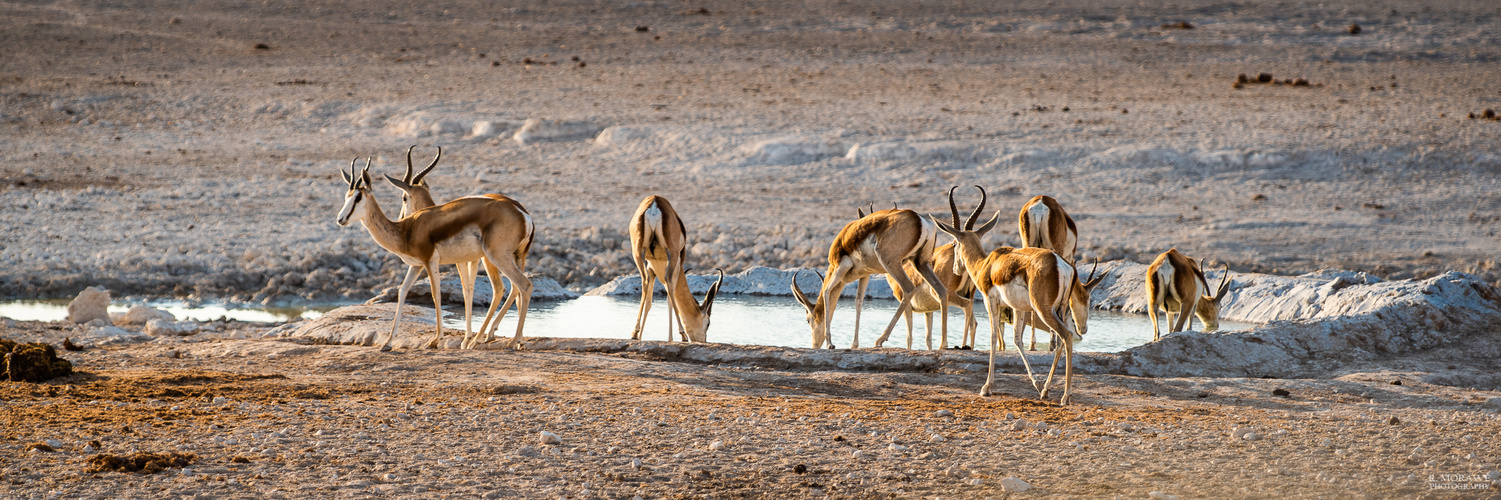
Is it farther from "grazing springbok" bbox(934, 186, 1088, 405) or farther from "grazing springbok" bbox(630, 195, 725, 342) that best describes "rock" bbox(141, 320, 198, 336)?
"grazing springbok" bbox(934, 186, 1088, 405)

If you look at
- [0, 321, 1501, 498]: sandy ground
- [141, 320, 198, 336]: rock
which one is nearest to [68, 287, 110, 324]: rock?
[141, 320, 198, 336]: rock

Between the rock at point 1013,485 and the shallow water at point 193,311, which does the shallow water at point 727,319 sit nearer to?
the shallow water at point 193,311

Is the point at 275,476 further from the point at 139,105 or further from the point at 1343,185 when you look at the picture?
the point at 139,105

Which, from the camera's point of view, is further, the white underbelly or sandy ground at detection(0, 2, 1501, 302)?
sandy ground at detection(0, 2, 1501, 302)

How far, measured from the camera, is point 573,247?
18.6m

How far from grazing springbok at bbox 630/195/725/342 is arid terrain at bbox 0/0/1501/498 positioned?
1.68 m

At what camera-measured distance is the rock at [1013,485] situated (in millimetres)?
6180

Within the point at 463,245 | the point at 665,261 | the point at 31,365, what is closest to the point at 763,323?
the point at 665,261

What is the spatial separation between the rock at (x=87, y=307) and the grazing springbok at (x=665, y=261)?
540 cm

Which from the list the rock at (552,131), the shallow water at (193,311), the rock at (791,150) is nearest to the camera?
the shallow water at (193,311)

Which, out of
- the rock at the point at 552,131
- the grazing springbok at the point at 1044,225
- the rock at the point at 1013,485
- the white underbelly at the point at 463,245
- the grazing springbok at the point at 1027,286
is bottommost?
the rock at the point at 1013,485

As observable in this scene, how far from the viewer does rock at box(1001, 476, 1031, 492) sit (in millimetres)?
6180

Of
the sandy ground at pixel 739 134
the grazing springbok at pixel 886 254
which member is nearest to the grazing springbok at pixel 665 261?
the grazing springbok at pixel 886 254

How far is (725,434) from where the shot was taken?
7285 millimetres
